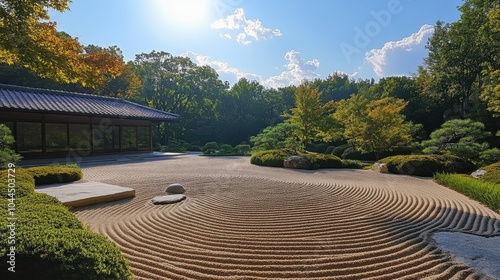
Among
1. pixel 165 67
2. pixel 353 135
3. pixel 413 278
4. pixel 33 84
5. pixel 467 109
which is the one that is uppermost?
pixel 165 67

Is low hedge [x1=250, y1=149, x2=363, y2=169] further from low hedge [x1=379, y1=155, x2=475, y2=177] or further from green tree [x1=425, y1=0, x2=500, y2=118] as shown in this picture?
green tree [x1=425, y1=0, x2=500, y2=118]

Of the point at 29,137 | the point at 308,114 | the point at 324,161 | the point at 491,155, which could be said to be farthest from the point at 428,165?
the point at 29,137

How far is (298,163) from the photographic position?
12492mm

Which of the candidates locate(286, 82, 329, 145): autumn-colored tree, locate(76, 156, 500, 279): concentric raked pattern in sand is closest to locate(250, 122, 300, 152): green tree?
locate(286, 82, 329, 145): autumn-colored tree

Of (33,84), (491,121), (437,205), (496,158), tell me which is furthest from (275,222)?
(33,84)

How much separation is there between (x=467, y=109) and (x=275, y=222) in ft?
79.5

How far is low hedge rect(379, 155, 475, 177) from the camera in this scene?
10.7m

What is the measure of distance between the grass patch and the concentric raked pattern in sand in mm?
255

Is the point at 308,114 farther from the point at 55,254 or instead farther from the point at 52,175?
the point at 55,254

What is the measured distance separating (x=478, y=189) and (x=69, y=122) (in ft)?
61.7

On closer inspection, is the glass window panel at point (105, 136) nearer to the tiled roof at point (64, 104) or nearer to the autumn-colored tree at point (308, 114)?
the tiled roof at point (64, 104)

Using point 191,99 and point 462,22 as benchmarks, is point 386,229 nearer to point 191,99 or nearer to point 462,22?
point 462,22

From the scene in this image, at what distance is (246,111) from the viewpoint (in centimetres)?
3441

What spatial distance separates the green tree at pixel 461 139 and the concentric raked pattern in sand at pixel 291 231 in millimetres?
7055
